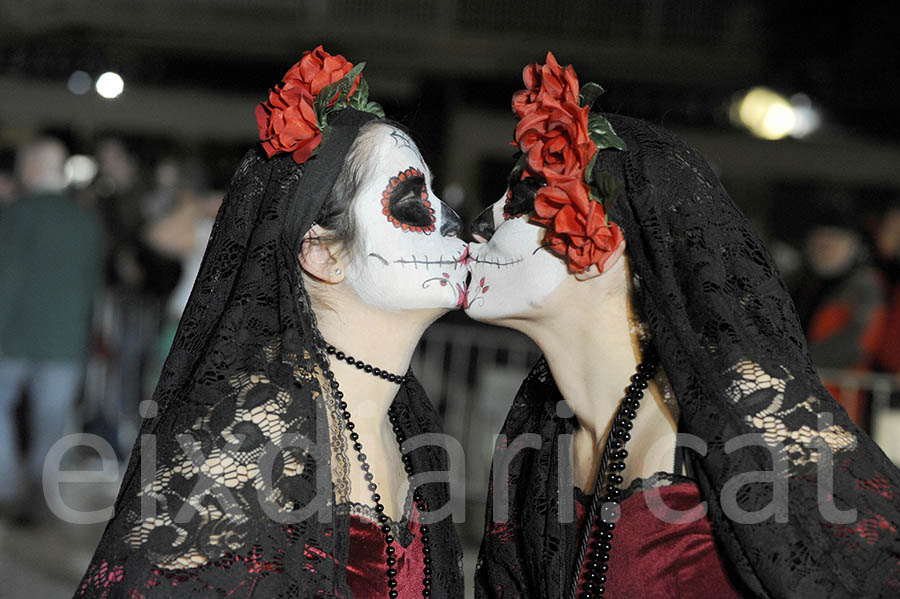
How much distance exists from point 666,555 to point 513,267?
2.36ft

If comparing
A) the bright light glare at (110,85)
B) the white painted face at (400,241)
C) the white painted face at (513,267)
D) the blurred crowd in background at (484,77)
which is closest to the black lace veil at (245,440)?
the white painted face at (400,241)

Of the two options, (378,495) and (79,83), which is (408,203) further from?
(79,83)

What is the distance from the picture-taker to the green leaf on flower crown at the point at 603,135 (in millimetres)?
2295

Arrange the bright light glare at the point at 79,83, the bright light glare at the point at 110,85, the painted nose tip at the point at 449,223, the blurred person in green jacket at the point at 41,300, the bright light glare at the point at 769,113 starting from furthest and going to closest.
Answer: the bright light glare at the point at 79,83
the bright light glare at the point at 769,113
the blurred person in green jacket at the point at 41,300
the bright light glare at the point at 110,85
the painted nose tip at the point at 449,223

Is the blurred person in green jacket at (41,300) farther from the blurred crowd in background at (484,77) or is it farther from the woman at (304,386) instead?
the woman at (304,386)

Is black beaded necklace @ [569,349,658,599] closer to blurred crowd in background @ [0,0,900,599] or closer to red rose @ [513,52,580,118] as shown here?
red rose @ [513,52,580,118]

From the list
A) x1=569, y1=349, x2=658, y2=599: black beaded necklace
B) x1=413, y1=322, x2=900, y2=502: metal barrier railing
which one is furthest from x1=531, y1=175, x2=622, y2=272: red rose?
x1=413, y1=322, x2=900, y2=502: metal barrier railing

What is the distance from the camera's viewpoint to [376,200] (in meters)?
2.45

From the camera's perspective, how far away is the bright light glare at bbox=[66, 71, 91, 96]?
8.26 m

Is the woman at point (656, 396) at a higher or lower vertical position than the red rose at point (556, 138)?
lower

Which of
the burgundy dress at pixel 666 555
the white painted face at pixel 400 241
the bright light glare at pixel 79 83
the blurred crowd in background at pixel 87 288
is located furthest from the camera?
the bright light glare at pixel 79 83

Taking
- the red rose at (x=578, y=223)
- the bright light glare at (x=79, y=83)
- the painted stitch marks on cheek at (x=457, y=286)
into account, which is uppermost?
the bright light glare at (x=79, y=83)

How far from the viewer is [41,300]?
19.1 ft

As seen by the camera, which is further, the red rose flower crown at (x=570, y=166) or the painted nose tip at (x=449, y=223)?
the painted nose tip at (x=449, y=223)
